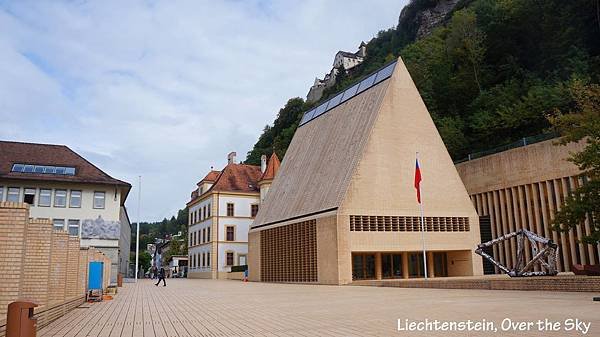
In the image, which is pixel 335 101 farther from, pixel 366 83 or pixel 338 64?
pixel 338 64

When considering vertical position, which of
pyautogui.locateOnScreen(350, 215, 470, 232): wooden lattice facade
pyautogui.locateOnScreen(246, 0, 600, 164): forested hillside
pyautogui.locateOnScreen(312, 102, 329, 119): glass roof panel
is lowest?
pyautogui.locateOnScreen(350, 215, 470, 232): wooden lattice facade

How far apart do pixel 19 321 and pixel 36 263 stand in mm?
3726

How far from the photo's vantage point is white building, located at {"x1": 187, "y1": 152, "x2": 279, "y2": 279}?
172 feet

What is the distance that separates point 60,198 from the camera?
37.7 metres

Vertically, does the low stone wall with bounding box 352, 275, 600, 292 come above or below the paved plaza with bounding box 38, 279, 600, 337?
above

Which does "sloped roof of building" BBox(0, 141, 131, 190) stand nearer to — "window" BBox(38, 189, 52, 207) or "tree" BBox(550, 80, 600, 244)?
"window" BBox(38, 189, 52, 207)

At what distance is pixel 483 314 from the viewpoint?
941 centimetres

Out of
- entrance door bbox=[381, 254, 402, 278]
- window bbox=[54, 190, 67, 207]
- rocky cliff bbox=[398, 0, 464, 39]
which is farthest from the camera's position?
rocky cliff bbox=[398, 0, 464, 39]

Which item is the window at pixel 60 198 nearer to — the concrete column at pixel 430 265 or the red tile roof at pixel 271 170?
the red tile roof at pixel 271 170

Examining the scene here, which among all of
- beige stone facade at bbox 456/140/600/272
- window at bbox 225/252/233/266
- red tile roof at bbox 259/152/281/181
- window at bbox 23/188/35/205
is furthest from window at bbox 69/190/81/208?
beige stone facade at bbox 456/140/600/272

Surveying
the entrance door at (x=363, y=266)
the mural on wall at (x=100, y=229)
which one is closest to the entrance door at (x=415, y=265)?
the entrance door at (x=363, y=266)

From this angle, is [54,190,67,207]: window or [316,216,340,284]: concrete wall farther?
[54,190,67,207]: window

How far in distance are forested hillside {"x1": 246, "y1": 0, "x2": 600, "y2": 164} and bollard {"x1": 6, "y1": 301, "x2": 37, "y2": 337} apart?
3705 cm

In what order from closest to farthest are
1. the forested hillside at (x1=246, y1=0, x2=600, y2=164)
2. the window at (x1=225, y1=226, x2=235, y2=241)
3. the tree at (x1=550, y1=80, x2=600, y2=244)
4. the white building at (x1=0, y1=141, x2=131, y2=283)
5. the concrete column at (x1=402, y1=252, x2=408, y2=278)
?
the tree at (x1=550, y1=80, x2=600, y2=244)
the concrete column at (x1=402, y1=252, x2=408, y2=278)
the white building at (x1=0, y1=141, x2=131, y2=283)
the forested hillside at (x1=246, y1=0, x2=600, y2=164)
the window at (x1=225, y1=226, x2=235, y2=241)
